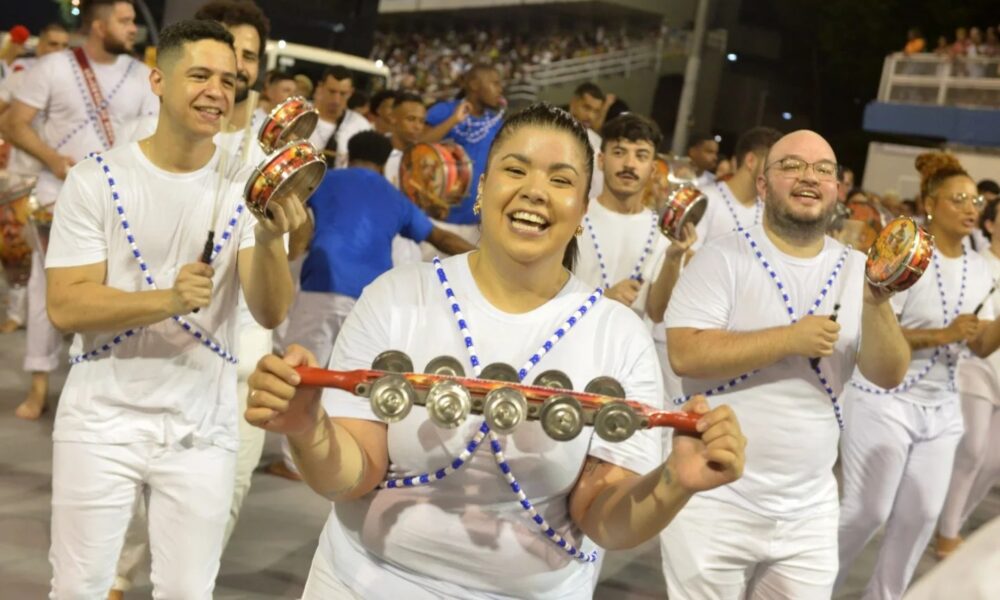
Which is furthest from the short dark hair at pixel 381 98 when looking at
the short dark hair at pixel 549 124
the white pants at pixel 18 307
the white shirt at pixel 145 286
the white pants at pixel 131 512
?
the short dark hair at pixel 549 124

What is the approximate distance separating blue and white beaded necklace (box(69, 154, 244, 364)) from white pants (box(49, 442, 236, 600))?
0.30 meters

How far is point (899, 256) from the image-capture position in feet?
13.1

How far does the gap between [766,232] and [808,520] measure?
3.28 ft

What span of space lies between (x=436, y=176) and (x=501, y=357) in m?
6.04

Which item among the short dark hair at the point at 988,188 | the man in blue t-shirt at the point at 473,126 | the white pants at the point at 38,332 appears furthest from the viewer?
the short dark hair at the point at 988,188

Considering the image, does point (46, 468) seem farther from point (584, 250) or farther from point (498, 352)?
point (498, 352)

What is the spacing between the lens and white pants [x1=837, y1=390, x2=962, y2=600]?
606cm

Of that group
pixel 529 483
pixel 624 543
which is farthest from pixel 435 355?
pixel 624 543

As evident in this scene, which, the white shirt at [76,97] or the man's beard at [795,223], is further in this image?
the white shirt at [76,97]

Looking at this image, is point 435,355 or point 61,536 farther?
point 61,536

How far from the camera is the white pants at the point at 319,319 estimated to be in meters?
7.63

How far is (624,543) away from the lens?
9.40 feet

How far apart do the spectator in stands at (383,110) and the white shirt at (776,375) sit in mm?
7446

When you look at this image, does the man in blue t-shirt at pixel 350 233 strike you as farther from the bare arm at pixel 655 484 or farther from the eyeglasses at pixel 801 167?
the bare arm at pixel 655 484
